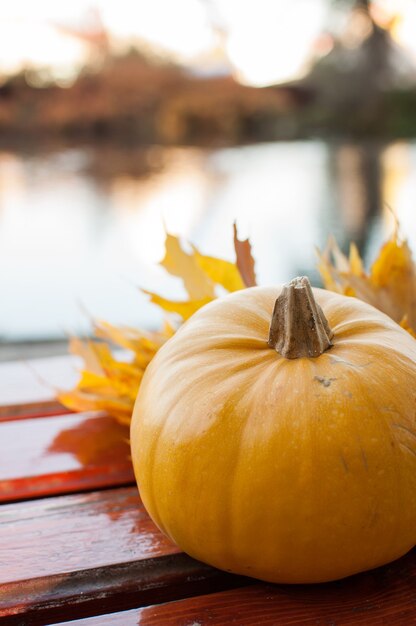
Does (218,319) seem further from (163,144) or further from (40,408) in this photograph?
(163,144)

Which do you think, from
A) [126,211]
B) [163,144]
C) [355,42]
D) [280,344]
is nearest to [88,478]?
[280,344]

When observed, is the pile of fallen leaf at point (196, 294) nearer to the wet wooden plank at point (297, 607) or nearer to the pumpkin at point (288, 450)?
the pumpkin at point (288, 450)

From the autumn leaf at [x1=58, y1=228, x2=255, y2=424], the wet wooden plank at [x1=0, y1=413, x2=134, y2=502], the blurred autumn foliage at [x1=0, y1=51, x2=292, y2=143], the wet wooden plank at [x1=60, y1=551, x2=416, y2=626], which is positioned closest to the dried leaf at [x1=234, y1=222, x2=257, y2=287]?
the autumn leaf at [x1=58, y1=228, x2=255, y2=424]

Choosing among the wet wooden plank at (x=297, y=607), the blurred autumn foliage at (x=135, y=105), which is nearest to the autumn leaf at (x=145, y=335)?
the wet wooden plank at (x=297, y=607)

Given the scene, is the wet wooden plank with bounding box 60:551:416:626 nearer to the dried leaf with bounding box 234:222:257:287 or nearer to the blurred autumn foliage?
the dried leaf with bounding box 234:222:257:287

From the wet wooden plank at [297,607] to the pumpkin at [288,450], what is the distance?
0.08 ft

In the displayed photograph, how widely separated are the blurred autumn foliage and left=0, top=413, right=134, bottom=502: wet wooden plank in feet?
43.9

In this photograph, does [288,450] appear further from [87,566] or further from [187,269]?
[187,269]

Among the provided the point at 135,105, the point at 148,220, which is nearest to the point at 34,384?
the point at 148,220

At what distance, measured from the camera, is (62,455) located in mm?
994

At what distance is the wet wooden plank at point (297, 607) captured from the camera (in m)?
0.64

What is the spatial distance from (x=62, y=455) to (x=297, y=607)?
1.44 feet

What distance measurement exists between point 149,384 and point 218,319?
0.32ft

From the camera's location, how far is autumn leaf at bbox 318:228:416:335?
96 cm
